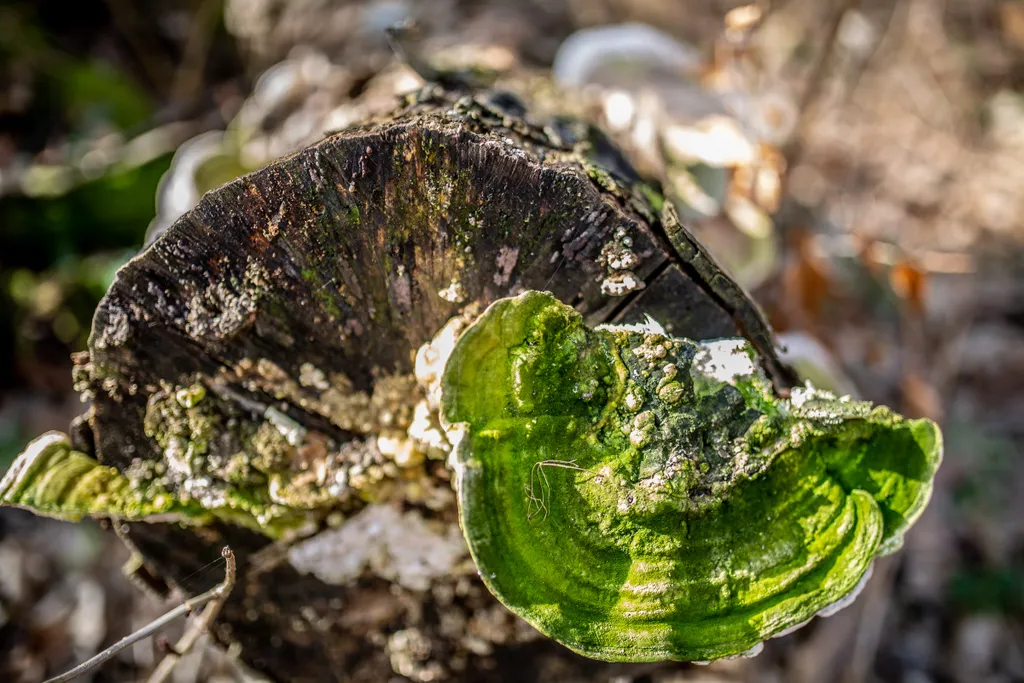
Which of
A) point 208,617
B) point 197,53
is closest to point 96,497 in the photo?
point 208,617

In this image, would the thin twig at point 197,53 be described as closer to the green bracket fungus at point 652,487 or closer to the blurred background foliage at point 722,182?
the blurred background foliage at point 722,182

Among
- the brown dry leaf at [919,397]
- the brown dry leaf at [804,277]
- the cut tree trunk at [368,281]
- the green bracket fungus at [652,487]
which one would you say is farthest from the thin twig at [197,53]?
the brown dry leaf at [919,397]

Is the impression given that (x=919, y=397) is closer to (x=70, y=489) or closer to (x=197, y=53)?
(x=70, y=489)

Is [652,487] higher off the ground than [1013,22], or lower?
higher

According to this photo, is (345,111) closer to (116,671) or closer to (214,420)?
(214,420)

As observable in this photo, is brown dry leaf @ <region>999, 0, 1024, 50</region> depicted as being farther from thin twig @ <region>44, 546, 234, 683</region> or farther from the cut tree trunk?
thin twig @ <region>44, 546, 234, 683</region>

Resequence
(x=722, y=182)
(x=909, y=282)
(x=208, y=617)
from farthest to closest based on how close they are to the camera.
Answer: (x=909, y=282) < (x=722, y=182) < (x=208, y=617)

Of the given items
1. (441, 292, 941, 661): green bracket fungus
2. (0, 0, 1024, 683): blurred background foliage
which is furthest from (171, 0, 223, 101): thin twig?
(441, 292, 941, 661): green bracket fungus
